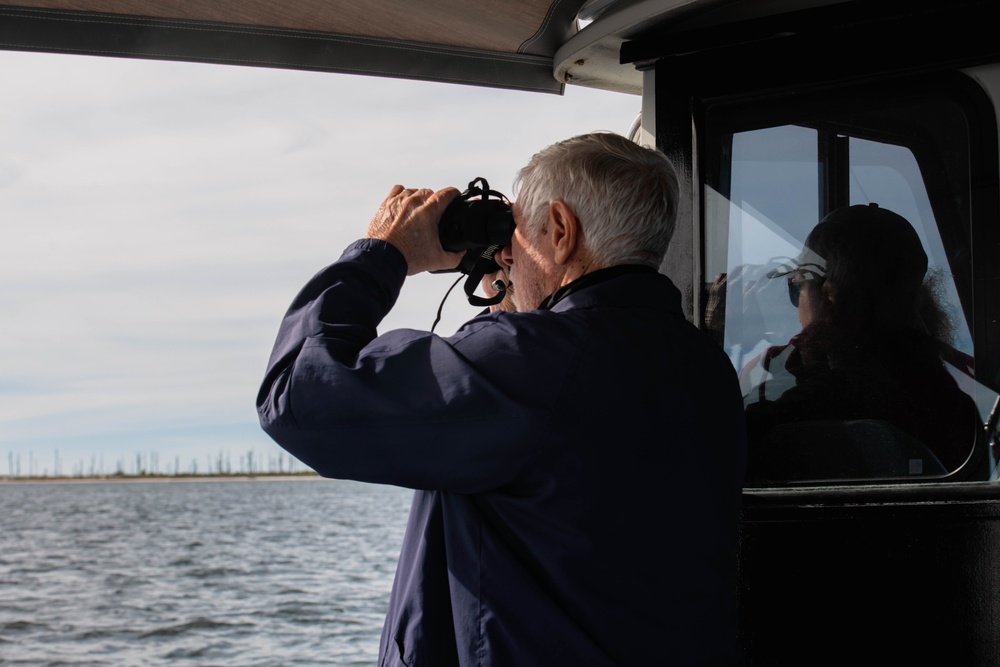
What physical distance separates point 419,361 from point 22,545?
152 ft

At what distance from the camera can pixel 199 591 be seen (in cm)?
2569

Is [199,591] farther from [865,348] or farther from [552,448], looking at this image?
[552,448]

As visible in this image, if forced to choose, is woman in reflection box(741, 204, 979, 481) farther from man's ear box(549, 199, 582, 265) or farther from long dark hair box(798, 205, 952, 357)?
man's ear box(549, 199, 582, 265)

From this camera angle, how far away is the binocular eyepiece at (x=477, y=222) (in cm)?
164

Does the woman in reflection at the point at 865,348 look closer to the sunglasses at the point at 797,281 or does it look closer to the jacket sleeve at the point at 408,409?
the sunglasses at the point at 797,281

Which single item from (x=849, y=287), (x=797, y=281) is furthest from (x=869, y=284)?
(x=797, y=281)

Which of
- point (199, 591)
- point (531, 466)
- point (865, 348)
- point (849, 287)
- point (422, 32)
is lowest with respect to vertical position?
point (199, 591)

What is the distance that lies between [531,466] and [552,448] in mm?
39

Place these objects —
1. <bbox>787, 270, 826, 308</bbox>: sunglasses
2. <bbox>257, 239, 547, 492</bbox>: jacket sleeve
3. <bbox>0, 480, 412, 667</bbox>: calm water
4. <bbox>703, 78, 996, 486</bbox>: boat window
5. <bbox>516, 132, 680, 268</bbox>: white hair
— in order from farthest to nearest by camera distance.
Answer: <bbox>0, 480, 412, 667</bbox>: calm water < <bbox>787, 270, 826, 308</bbox>: sunglasses < <bbox>703, 78, 996, 486</bbox>: boat window < <bbox>516, 132, 680, 268</bbox>: white hair < <bbox>257, 239, 547, 492</bbox>: jacket sleeve

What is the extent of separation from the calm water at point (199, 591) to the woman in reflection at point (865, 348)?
542 inches

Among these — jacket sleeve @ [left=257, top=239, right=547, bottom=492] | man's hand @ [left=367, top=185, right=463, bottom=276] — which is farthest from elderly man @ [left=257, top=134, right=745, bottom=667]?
man's hand @ [left=367, top=185, right=463, bottom=276]

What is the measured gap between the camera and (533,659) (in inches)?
53.6

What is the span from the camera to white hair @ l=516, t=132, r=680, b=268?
5.02 feet

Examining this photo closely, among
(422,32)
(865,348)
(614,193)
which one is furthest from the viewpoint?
(422,32)
